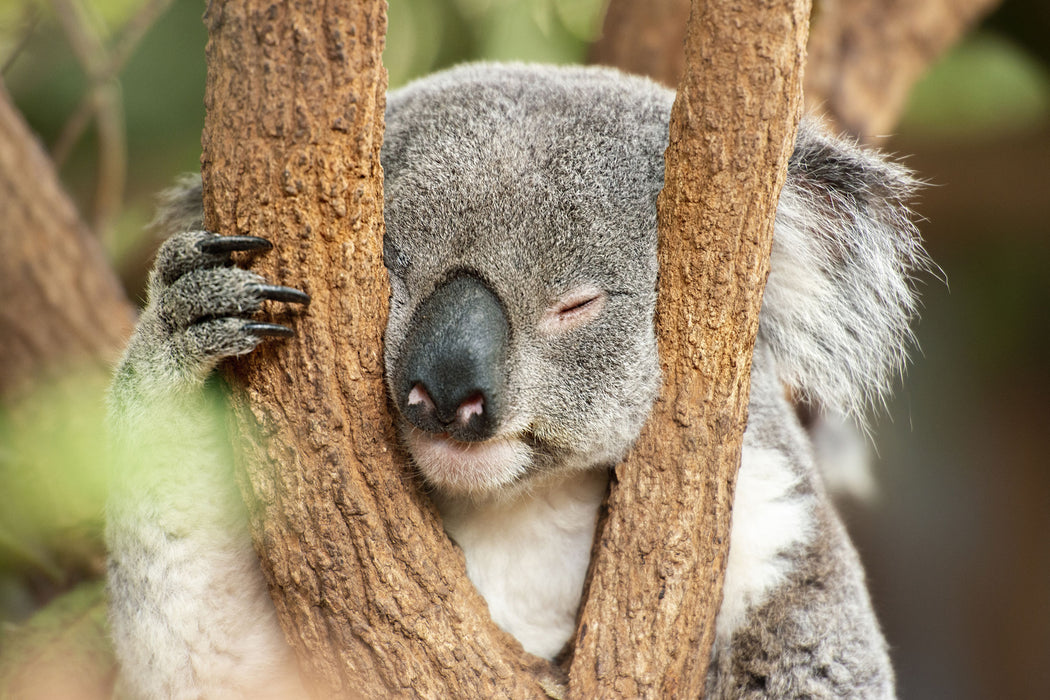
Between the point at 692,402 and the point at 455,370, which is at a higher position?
the point at 455,370

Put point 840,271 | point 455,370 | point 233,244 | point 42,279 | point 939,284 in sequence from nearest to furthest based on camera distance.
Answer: point 233,244 → point 455,370 → point 840,271 → point 42,279 → point 939,284

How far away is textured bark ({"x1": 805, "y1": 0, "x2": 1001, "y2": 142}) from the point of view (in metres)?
3.67

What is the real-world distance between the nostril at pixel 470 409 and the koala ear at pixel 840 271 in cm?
83

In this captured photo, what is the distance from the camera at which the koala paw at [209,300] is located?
145cm

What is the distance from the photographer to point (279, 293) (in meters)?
1.45

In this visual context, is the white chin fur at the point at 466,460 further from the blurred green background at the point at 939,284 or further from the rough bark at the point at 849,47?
the rough bark at the point at 849,47

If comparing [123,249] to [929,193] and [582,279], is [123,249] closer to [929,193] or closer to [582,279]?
[582,279]

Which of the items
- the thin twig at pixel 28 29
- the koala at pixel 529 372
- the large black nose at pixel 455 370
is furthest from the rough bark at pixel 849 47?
the large black nose at pixel 455 370

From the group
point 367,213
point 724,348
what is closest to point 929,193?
point 724,348

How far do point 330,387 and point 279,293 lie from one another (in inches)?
7.4

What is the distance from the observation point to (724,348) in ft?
5.55

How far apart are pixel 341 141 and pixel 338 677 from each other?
93cm

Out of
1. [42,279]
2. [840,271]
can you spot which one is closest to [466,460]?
[840,271]

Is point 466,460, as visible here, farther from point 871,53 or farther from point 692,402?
point 871,53
